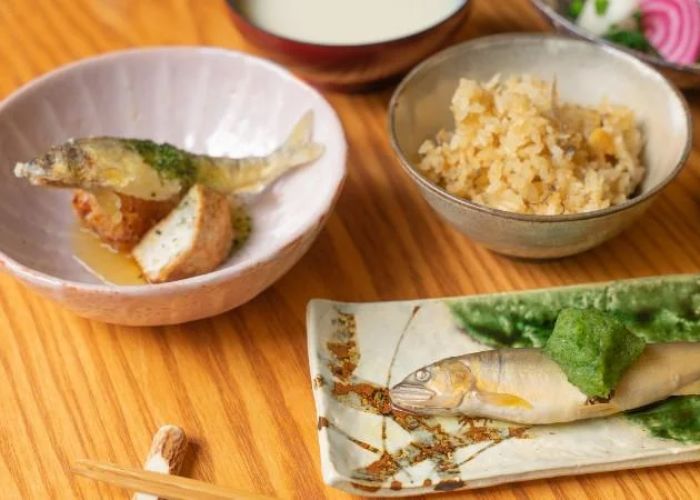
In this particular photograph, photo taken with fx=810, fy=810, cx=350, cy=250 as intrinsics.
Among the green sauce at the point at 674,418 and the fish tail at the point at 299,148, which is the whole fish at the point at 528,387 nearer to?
the green sauce at the point at 674,418

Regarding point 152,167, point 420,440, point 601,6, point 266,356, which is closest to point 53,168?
point 152,167

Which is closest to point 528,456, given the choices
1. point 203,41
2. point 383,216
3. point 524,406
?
point 524,406

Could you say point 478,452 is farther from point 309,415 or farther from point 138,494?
point 138,494

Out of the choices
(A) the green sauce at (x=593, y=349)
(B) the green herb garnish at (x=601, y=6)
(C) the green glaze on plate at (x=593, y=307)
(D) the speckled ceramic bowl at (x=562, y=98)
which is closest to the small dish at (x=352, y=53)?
(D) the speckled ceramic bowl at (x=562, y=98)

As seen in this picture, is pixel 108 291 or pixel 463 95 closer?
pixel 108 291

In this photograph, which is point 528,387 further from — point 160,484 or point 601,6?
point 601,6

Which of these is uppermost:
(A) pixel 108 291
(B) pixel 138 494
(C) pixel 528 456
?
(A) pixel 108 291
